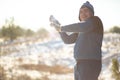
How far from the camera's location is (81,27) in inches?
117

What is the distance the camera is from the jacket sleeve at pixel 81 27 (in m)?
2.95

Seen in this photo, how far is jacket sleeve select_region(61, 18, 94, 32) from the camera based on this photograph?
2.95 metres

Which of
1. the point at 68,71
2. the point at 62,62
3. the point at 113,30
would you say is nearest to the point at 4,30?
the point at 113,30

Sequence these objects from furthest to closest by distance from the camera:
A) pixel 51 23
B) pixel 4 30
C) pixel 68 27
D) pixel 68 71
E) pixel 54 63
A: pixel 4 30 → pixel 54 63 → pixel 68 71 → pixel 51 23 → pixel 68 27

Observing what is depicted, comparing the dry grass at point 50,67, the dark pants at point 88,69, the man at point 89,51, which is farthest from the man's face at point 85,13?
the dry grass at point 50,67

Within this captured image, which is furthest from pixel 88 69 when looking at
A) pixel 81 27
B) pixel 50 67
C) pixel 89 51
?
pixel 50 67

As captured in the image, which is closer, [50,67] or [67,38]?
[67,38]

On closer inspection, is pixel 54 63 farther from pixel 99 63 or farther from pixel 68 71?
pixel 99 63

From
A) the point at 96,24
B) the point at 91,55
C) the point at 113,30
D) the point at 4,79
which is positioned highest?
the point at 96,24

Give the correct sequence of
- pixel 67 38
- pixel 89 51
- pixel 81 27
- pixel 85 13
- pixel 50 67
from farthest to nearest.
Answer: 1. pixel 50 67
2. pixel 67 38
3. pixel 85 13
4. pixel 89 51
5. pixel 81 27

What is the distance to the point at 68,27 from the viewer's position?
297 centimetres

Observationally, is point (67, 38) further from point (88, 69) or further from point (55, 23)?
point (88, 69)

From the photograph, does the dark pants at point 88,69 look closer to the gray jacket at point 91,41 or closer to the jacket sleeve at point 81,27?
the gray jacket at point 91,41

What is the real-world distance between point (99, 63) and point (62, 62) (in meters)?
12.6
